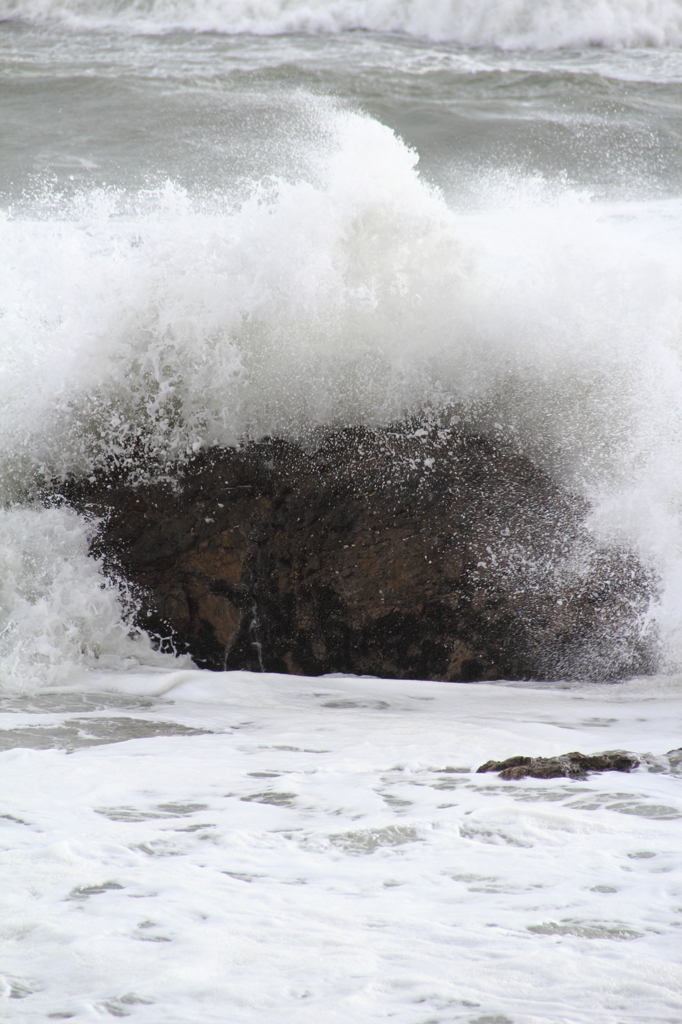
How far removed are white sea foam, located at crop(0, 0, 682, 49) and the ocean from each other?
310 centimetres

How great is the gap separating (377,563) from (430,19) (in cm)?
811

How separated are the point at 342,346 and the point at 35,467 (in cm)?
120

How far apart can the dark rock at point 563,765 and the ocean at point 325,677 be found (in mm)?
47

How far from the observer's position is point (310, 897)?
1436 mm

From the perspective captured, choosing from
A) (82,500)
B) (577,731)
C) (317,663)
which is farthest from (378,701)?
(82,500)

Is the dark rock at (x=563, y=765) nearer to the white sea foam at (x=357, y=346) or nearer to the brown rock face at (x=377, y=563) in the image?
the brown rock face at (x=377, y=563)

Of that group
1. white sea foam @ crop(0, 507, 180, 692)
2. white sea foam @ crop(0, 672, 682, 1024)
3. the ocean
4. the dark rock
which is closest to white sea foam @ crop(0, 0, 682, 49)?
the ocean

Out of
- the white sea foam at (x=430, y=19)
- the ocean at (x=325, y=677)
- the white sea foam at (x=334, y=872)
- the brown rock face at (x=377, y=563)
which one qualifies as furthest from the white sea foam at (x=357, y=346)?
the white sea foam at (x=430, y=19)

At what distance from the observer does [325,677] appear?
2.92m

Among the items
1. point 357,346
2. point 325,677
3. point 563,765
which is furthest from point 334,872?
point 357,346

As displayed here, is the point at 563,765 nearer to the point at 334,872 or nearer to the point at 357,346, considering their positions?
the point at 334,872

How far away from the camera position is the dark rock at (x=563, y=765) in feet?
6.47

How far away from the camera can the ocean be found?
4.12ft

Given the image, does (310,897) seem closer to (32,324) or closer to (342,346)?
(342,346)
